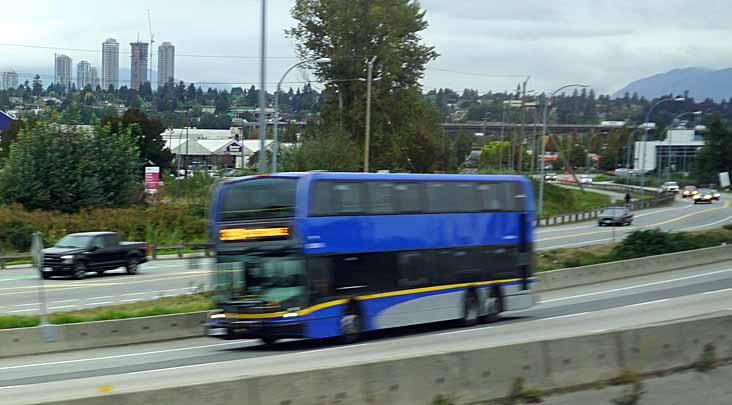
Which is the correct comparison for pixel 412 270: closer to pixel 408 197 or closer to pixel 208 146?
pixel 408 197

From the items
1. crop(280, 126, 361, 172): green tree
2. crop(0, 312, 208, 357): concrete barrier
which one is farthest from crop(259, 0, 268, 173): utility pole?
crop(280, 126, 361, 172): green tree

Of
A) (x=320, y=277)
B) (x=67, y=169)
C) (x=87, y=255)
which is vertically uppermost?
(x=67, y=169)

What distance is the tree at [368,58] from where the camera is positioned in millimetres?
79625

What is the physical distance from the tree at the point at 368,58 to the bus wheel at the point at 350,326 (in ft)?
188

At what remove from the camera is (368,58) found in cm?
8038

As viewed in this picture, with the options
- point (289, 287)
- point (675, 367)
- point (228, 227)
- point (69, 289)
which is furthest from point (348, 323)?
point (69, 289)

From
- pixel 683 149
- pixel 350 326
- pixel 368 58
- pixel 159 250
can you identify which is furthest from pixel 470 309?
pixel 683 149

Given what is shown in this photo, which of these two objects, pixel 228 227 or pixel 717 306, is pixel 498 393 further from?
pixel 717 306

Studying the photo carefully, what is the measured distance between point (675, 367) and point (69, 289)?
91.4 ft

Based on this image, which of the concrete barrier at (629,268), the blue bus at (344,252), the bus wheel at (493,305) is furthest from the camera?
the concrete barrier at (629,268)

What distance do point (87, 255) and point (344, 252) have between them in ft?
77.2

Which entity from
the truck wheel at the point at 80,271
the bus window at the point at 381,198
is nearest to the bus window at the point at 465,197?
the bus window at the point at 381,198

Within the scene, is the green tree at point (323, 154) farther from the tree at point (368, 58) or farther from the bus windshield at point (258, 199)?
the bus windshield at point (258, 199)

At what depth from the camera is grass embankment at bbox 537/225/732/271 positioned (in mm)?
41844
